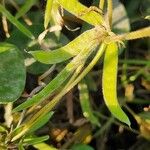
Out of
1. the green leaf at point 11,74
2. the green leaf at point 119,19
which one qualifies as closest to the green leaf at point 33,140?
the green leaf at point 11,74

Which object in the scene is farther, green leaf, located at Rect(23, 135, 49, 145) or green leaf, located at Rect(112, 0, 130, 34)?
green leaf, located at Rect(112, 0, 130, 34)

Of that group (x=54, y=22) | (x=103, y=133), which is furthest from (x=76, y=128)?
(x=54, y=22)

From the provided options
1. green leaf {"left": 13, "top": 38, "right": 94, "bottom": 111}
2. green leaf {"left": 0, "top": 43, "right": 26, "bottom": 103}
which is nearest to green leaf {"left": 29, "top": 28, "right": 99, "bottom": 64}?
green leaf {"left": 13, "top": 38, "right": 94, "bottom": 111}

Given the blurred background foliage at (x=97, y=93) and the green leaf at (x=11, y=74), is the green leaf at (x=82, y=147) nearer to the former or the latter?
the blurred background foliage at (x=97, y=93)

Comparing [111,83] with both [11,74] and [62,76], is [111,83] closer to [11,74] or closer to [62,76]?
[62,76]

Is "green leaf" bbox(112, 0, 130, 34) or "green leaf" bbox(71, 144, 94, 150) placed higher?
"green leaf" bbox(112, 0, 130, 34)

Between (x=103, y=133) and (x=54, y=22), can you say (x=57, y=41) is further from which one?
(x=103, y=133)

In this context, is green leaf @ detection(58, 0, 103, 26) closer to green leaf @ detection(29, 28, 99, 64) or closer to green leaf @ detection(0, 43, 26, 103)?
green leaf @ detection(29, 28, 99, 64)
